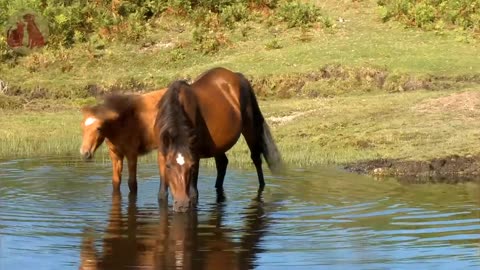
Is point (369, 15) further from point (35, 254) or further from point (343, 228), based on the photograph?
point (35, 254)

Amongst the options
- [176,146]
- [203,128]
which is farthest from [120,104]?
[176,146]

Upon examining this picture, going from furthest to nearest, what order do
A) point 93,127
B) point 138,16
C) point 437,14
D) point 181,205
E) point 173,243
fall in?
point 138,16 → point 437,14 → point 93,127 → point 181,205 → point 173,243

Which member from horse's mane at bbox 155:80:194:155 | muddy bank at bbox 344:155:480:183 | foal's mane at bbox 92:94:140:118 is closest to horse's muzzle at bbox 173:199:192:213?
horse's mane at bbox 155:80:194:155

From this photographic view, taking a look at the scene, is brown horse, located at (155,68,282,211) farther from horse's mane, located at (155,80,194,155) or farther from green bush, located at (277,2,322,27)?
green bush, located at (277,2,322,27)

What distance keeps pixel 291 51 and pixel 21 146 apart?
26.2 ft

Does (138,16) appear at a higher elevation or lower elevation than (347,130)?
higher

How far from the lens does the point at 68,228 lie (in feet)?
31.5

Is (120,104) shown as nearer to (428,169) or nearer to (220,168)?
(220,168)

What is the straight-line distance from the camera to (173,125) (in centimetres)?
1023

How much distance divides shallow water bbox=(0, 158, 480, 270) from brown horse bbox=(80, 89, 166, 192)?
417mm

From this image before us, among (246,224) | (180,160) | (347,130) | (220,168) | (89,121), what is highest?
(89,121)

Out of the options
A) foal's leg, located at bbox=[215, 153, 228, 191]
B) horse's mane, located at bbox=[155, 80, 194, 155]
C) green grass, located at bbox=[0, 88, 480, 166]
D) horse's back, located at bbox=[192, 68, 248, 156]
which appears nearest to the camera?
horse's mane, located at bbox=[155, 80, 194, 155]

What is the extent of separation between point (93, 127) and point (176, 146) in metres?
1.83

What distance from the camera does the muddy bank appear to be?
42.8 feet
